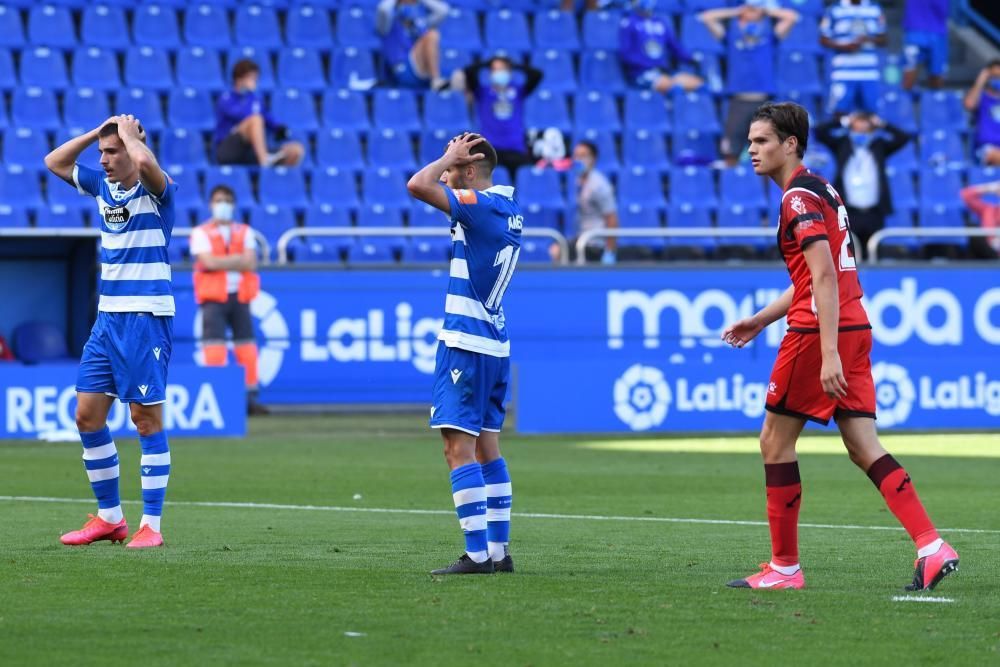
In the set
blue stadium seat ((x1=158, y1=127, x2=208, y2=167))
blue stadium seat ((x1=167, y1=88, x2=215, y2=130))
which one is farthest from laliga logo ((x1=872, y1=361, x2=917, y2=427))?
blue stadium seat ((x1=167, y1=88, x2=215, y2=130))

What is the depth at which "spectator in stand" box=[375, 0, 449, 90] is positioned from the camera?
23.7 meters

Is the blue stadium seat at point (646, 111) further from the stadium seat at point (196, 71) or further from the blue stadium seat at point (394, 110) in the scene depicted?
the stadium seat at point (196, 71)

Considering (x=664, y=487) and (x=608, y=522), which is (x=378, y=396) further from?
(x=608, y=522)

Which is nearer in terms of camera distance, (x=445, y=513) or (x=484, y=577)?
(x=484, y=577)

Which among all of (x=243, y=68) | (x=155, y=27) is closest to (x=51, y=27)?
(x=155, y=27)

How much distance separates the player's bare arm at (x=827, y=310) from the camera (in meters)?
7.34

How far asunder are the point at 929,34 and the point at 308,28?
31.9 feet

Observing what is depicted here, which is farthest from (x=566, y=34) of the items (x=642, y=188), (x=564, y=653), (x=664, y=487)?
(x=564, y=653)

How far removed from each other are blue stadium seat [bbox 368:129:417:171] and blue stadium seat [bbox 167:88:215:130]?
2058 mm

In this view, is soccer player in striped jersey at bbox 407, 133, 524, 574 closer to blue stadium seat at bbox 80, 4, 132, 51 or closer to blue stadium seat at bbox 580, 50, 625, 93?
blue stadium seat at bbox 80, 4, 132, 51

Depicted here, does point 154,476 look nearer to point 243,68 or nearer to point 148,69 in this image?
point 243,68

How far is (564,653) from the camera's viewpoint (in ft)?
20.2

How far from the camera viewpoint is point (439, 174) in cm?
804

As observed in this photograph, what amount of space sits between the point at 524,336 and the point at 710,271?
7.41 ft
